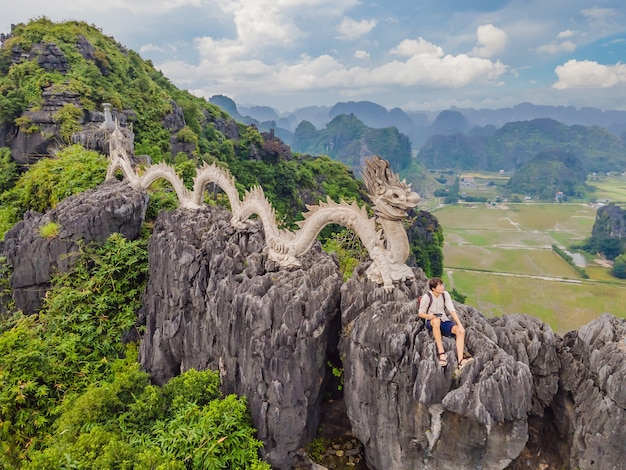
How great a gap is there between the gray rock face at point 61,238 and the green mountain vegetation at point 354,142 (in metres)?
105

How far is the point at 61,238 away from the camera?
420 inches

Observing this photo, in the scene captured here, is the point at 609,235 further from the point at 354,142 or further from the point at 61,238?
the point at 354,142

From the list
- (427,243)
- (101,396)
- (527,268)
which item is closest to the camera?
(101,396)

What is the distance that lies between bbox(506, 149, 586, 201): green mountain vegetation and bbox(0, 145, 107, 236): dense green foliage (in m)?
119

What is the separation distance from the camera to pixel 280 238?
8.13m

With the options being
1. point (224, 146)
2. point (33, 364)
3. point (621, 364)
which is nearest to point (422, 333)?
point (621, 364)

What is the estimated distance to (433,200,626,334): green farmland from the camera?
40.3 metres

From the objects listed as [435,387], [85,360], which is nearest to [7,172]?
[85,360]

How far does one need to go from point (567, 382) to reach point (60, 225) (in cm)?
1162

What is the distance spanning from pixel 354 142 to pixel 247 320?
133 metres

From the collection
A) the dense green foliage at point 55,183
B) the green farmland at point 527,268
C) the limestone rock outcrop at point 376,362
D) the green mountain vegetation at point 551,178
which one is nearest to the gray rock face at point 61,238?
the limestone rock outcrop at point 376,362

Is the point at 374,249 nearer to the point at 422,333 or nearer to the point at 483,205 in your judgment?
the point at 422,333

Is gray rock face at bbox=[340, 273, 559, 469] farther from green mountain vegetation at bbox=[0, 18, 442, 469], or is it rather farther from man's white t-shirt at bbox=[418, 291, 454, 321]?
green mountain vegetation at bbox=[0, 18, 442, 469]


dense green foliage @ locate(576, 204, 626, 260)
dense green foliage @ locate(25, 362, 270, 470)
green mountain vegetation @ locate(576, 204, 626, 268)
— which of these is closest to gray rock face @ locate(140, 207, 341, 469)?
dense green foliage @ locate(25, 362, 270, 470)
